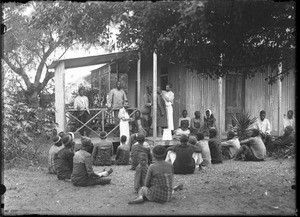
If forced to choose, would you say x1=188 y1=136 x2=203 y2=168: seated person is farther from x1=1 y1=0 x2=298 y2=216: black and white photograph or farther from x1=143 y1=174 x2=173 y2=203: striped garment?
x1=143 y1=174 x2=173 y2=203: striped garment

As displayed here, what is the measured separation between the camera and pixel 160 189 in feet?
20.7

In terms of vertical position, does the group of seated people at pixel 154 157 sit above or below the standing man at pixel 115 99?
below

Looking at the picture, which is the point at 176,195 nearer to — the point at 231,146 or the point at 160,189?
the point at 160,189

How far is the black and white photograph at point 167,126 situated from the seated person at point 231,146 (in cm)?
3

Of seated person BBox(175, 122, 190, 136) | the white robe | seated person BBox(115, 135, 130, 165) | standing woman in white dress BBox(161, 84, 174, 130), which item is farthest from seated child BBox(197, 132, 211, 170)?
the white robe

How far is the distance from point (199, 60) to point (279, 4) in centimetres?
174

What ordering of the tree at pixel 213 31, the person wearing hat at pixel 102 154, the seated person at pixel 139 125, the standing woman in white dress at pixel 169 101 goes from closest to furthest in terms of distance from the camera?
the tree at pixel 213 31 < the person wearing hat at pixel 102 154 < the seated person at pixel 139 125 < the standing woman in white dress at pixel 169 101

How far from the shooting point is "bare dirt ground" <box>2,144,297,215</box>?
599 cm

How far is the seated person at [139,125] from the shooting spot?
12585mm

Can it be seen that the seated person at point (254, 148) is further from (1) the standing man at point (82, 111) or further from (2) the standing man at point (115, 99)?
(1) the standing man at point (82, 111)

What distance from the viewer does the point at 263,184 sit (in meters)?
7.91

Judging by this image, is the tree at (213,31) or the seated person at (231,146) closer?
the tree at (213,31)

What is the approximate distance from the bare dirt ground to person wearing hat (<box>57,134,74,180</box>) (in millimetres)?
200

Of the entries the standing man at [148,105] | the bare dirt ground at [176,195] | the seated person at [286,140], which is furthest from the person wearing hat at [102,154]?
the seated person at [286,140]
